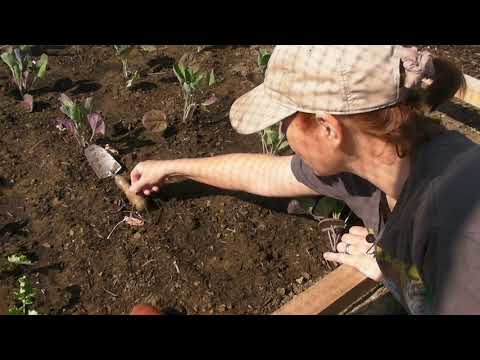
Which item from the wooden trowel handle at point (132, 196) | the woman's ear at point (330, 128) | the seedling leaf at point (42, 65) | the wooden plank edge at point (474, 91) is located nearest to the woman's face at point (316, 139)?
the woman's ear at point (330, 128)

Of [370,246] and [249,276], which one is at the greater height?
[370,246]

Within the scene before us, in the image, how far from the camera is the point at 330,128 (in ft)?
5.21

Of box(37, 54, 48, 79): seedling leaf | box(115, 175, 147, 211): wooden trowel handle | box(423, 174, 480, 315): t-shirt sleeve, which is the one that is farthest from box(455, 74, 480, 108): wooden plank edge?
box(37, 54, 48, 79): seedling leaf

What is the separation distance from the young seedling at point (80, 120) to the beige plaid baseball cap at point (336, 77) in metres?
1.33

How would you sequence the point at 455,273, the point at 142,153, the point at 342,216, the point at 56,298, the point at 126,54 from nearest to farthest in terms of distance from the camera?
1. the point at 455,273
2. the point at 56,298
3. the point at 342,216
4. the point at 142,153
5. the point at 126,54

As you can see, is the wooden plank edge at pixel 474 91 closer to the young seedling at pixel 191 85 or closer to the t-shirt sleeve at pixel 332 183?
the t-shirt sleeve at pixel 332 183

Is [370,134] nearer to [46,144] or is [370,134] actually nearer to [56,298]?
[56,298]

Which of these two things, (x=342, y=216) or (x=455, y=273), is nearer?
(x=455, y=273)

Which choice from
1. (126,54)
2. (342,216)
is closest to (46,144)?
(126,54)

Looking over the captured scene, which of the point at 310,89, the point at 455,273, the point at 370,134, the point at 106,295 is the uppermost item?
the point at 310,89

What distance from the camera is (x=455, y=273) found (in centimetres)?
144

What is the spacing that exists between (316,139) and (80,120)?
1439mm

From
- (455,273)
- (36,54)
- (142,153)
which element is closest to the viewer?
(455,273)

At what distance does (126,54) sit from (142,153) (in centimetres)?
68
